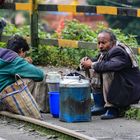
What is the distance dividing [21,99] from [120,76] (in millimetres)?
1279

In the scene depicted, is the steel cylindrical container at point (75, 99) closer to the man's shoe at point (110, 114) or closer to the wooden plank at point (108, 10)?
the man's shoe at point (110, 114)

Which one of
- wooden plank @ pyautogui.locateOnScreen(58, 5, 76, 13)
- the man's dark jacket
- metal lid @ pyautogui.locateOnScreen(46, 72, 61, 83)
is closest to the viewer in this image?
the man's dark jacket

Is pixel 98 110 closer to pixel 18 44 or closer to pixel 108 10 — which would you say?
pixel 18 44

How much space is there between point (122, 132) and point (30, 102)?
4.53ft

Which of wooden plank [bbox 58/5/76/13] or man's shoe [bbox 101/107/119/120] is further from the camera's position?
wooden plank [bbox 58/5/76/13]

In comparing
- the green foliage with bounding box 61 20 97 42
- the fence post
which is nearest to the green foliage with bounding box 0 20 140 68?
the green foliage with bounding box 61 20 97 42

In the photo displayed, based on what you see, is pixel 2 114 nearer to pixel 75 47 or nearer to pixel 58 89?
pixel 58 89

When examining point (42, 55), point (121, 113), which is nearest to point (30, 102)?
point (121, 113)

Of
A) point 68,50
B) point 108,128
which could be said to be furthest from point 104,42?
point 68,50

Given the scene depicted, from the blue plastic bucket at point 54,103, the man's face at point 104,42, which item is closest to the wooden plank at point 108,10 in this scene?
the man's face at point 104,42

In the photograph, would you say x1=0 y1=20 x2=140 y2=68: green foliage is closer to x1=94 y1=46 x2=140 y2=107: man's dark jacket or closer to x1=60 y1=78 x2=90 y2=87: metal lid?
x1=94 y1=46 x2=140 y2=107: man's dark jacket

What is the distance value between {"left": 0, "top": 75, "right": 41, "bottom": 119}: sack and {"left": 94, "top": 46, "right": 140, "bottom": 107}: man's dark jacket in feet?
3.00

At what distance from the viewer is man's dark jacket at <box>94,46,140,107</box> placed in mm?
9562

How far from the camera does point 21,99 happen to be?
9648 mm
